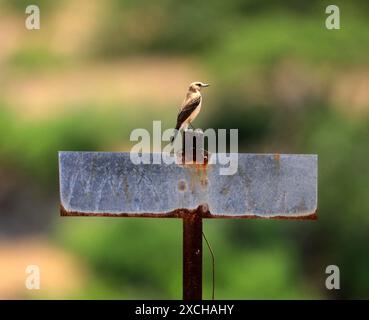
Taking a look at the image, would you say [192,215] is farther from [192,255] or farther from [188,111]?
[188,111]

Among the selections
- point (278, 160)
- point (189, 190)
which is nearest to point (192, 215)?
point (189, 190)

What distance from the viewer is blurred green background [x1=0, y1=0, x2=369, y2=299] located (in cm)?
555

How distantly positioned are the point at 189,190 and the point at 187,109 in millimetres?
800

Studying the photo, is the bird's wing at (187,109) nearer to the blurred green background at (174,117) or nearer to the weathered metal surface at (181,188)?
the weathered metal surface at (181,188)

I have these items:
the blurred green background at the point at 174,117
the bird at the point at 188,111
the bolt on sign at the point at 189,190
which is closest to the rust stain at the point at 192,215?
the bolt on sign at the point at 189,190

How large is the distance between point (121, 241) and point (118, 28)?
10.2ft

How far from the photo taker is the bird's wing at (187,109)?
2.60m

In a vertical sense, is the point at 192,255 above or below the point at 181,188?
below

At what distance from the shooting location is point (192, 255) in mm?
1837

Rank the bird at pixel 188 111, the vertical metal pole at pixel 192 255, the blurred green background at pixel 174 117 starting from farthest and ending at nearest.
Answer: the blurred green background at pixel 174 117, the bird at pixel 188 111, the vertical metal pole at pixel 192 255

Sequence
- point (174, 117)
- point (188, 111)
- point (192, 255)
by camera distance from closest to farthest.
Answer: point (192, 255) < point (188, 111) < point (174, 117)

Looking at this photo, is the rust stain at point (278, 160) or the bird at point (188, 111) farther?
the bird at point (188, 111)
